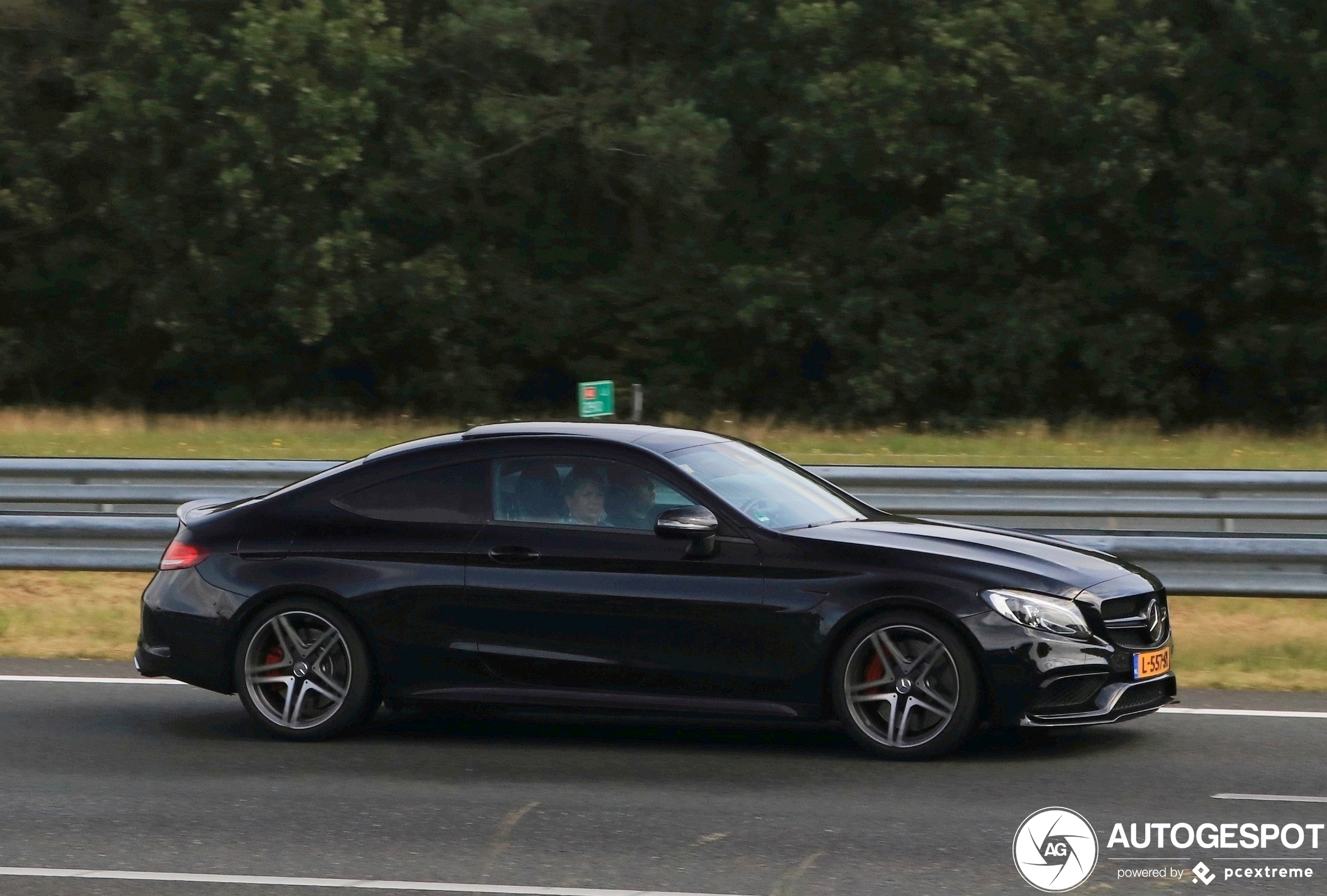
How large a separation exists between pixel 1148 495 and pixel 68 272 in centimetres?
2899

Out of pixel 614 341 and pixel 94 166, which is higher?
pixel 94 166

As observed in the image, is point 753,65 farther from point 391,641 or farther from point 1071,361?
point 391,641

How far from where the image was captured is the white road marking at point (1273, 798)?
281 inches

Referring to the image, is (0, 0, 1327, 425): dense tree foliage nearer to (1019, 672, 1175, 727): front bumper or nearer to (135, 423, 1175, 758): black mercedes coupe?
(135, 423, 1175, 758): black mercedes coupe

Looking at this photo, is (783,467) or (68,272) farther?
(68,272)

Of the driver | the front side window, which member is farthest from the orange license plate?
the driver

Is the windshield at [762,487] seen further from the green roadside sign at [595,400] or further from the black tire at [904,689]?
the green roadside sign at [595,400]

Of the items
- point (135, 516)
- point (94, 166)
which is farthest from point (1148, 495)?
point (94, 166)

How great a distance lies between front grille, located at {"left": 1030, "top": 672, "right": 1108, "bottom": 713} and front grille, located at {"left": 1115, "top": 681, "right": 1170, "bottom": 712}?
0.39 feet

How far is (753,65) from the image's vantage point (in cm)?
3450

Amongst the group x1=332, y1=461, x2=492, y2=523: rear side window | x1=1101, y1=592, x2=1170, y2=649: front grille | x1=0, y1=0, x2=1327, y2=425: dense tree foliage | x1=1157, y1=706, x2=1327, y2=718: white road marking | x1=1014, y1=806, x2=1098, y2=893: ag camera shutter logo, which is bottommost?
x1=1014, y1=806, x2=1098, y2=893: ag camera shutter logo

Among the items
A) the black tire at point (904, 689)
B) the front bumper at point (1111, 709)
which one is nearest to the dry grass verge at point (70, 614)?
the black tire at point (904, 689)

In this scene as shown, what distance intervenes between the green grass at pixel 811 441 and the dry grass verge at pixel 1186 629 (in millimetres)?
7405

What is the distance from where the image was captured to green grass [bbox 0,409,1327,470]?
22.6 meters
